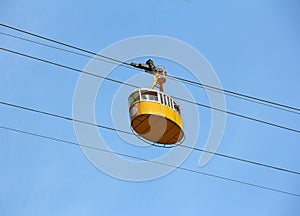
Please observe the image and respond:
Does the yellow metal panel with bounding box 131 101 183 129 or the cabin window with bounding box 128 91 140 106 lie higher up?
the cabin window with bounding box 128 91 140 106

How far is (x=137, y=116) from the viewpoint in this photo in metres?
24.1

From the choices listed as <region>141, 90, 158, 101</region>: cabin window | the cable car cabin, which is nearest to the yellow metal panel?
the cable car cabin

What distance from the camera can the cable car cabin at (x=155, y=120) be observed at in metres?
24.2

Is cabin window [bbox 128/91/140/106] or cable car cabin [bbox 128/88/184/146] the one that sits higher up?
cabin window [bbox 128/91/140/106]

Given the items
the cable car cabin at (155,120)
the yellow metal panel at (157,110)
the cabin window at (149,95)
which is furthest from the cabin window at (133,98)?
the yellow metal panel at (157,110)

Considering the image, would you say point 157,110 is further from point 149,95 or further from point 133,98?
point 133,98

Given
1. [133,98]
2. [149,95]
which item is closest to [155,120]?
[149,95]

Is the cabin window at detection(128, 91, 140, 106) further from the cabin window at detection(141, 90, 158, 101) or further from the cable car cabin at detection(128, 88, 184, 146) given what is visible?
the cabin window at detection(141, 90, 158, 101)

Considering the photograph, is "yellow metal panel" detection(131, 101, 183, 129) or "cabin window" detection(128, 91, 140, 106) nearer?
"yellow metal panel" detection(131, 101, 183, 129)

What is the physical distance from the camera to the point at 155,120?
24.3 meters

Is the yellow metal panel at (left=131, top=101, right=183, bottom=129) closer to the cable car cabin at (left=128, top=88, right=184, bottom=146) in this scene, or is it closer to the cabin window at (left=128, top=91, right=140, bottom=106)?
the cable car cabin at (left=128, top=88, right=184, bottom=146)

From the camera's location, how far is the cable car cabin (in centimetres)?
2420

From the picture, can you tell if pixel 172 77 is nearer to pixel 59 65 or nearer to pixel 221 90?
pixel 221 90

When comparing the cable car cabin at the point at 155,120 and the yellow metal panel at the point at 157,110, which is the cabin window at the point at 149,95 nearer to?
the cable car cabin at the point at 155,120
